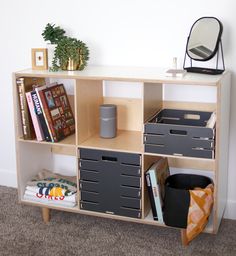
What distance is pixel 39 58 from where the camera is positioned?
2.67m

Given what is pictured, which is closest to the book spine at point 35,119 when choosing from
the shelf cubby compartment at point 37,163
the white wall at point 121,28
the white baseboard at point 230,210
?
the shelf cubby compartment at point 37,163

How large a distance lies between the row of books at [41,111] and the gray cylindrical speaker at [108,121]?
0.21 meters

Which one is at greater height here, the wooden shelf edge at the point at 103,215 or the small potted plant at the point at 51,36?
the small potted plant at the point at 51,36

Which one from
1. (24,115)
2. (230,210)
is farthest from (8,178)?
(230,210)

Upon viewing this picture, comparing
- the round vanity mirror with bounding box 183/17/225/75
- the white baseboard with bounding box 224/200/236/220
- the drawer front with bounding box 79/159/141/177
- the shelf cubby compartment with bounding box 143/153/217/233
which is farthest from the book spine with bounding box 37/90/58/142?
the white baseboard with bounding box 224/200/236/220

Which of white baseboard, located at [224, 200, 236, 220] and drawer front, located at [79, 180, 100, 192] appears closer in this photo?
drawer front, located at [79, 180, 100, 192]

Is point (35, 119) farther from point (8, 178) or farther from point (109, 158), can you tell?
point (8, 178)

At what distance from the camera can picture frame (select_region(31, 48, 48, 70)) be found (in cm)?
266

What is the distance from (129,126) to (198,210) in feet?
2.21

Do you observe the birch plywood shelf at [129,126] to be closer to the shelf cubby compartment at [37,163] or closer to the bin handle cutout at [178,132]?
the shelf cubby compartment at [37,163]

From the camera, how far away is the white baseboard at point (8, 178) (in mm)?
3174

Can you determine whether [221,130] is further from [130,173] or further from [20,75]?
[20,75]

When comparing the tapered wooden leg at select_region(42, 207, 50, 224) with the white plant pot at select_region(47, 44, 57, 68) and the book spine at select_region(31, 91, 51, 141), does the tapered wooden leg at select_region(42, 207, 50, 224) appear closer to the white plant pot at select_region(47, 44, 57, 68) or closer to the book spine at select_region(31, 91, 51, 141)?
the book spine at select_region(31, 91, 51, 141)

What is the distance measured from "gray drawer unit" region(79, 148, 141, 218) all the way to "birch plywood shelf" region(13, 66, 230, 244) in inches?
0.5
